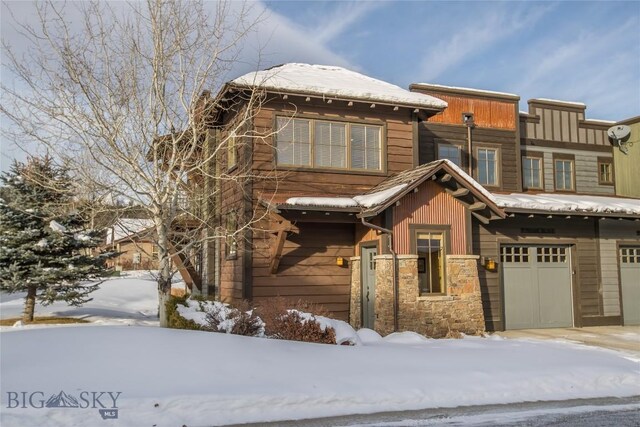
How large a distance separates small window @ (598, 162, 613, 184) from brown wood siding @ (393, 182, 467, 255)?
30.1 feet

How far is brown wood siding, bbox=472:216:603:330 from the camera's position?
1431cm

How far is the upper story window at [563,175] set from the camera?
18.8 m

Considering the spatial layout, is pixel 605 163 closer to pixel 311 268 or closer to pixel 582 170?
pixel 582 170

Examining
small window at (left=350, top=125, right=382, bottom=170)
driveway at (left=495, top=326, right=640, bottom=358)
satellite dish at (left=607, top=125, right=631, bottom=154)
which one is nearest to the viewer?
driveway at (left=495, top=326, right=640, bottom=358)

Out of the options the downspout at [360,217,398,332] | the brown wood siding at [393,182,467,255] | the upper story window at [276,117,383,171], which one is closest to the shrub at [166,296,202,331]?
the downspout at [360,217,398,332]

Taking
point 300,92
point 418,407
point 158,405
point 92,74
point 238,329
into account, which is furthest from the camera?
point 300,92

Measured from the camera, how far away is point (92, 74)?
10.9m

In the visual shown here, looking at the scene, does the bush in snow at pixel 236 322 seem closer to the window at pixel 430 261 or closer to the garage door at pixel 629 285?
the window at pixel 430 261

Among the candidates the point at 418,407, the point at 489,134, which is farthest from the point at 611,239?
the point at 418,407

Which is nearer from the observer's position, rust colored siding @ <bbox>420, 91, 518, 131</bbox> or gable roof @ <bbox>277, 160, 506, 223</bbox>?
gable roof @ <bbox>277, 160, 506, 223</bbox>

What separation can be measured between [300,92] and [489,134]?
24.8 feet

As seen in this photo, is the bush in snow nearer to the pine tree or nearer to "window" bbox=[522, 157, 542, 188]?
the pine tree

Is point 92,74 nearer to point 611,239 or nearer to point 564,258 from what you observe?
point 564,258

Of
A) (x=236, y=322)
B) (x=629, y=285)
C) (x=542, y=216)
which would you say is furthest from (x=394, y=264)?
(x=629, y=285)
